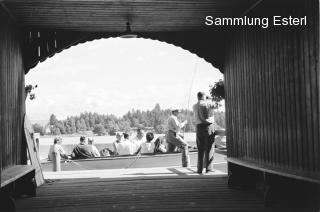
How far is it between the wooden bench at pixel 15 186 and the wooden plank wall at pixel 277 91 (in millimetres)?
3464

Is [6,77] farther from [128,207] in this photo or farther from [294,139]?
[294,139]

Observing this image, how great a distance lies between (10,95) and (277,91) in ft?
13.7

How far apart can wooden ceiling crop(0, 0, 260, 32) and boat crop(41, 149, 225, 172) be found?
444cm

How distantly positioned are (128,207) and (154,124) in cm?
4218

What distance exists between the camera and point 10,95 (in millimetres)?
6762

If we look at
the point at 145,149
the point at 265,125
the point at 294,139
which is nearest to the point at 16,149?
the point at 265,125

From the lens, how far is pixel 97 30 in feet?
26.2

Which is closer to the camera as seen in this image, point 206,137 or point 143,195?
point 143,195

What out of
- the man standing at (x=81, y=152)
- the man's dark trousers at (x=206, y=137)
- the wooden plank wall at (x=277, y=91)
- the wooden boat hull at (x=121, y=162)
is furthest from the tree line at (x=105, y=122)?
the wooden plank wall at (x=277, y=91)

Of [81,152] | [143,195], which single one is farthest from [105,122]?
[143,195]

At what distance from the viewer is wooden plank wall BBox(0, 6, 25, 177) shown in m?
6.14

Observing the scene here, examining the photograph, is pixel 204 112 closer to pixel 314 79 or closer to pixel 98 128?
pixel 314 79

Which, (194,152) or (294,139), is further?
(194,152)

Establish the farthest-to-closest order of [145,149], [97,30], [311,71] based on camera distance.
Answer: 1. [145,149]
2. [97,30]
3. [311,71]
